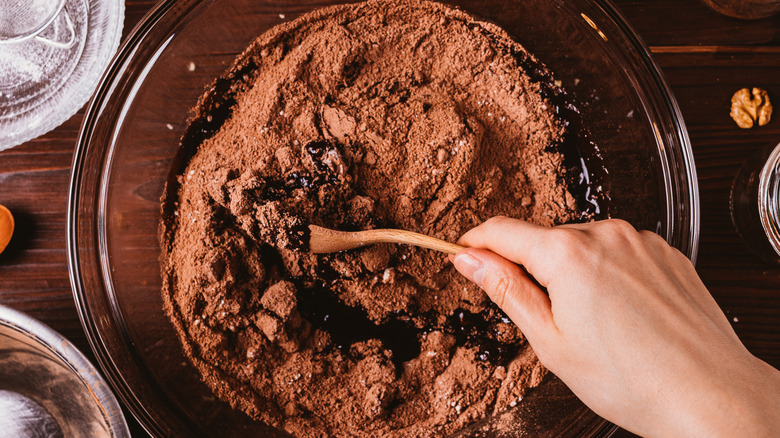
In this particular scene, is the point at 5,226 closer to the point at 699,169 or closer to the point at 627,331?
the point at 627,331

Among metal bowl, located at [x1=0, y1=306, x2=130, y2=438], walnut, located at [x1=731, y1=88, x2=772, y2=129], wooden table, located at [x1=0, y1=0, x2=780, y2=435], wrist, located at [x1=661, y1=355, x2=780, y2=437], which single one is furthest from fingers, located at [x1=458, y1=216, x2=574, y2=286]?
metal bowl, located at [x1=0, y1=306, x2=130, y2=438]

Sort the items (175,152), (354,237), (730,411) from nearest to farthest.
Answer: (730,411), (354,237), (175,152)

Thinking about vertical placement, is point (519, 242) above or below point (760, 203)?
below

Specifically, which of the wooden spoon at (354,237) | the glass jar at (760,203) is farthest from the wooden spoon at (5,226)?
the glass jar at (760,203)

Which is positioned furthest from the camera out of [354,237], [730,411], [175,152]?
[175,152]

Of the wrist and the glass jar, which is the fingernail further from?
the glass jar

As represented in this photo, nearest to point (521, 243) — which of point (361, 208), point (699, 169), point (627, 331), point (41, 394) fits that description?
point (627, 331)

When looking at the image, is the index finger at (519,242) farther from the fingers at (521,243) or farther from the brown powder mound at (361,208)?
the brown powder mound at (361,208)
